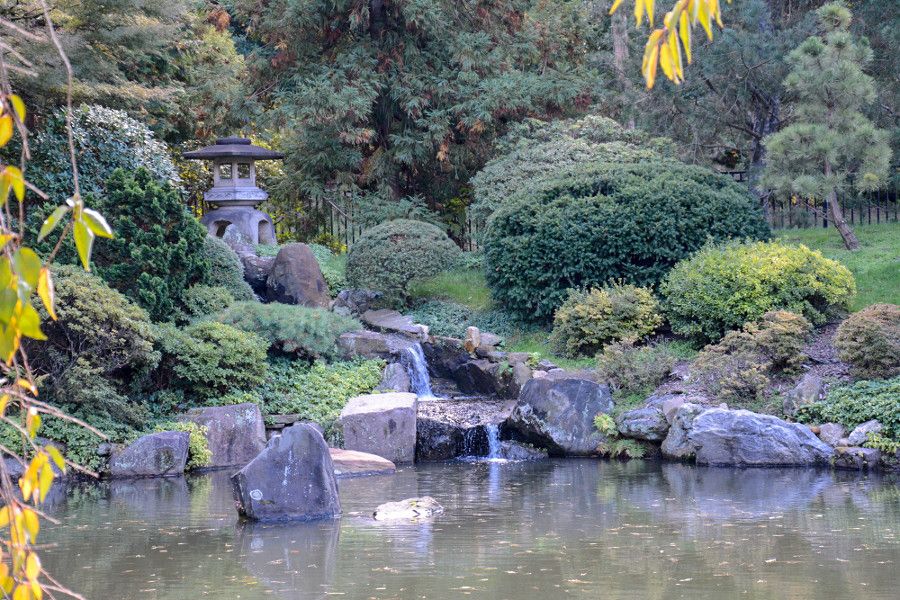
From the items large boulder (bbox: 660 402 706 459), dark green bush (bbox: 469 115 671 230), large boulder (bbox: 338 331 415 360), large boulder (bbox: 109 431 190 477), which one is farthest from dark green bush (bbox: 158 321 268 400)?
dark green bush (bbox: 469 115 671 230)

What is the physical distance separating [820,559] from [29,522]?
6.74 m

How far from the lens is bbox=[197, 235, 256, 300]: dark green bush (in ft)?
53.8

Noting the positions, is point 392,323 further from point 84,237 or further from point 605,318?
point 84,237

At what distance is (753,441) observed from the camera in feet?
40.4

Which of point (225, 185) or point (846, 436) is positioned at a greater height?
point (225, 185)

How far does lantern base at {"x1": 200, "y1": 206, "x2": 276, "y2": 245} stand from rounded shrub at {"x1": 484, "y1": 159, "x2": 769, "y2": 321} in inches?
200

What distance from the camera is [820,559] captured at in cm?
792

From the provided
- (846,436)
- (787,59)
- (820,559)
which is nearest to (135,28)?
(787,59)

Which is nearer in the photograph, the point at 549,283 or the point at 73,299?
the point at 73,299

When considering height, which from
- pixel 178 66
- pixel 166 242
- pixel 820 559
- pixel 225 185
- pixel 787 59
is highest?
pixel 178 66

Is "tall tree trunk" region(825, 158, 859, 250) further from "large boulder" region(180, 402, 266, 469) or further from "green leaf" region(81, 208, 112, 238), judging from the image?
"green leaf" region(81, 208, 112, 238)

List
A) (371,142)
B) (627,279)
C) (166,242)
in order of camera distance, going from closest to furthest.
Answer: (166,242)
(627,279)
(371,142)

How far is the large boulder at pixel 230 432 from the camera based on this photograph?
1327 cm

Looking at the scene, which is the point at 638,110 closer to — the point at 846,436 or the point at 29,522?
the point at 846,436
